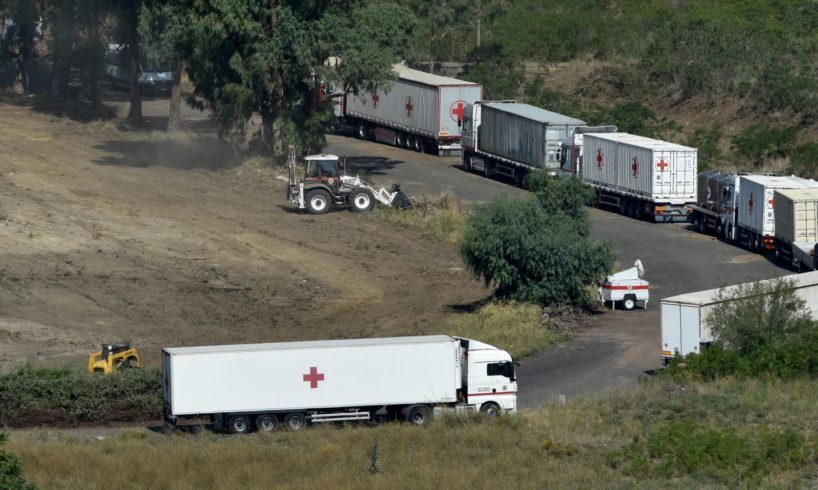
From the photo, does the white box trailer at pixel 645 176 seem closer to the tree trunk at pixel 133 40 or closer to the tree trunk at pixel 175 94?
the tree trunk at pixel 175 94

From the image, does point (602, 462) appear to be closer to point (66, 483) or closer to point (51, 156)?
point (66, 483)

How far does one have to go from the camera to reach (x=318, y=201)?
57781mm

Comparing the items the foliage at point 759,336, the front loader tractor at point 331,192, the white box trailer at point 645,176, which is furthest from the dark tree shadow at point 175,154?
the foliage at point 759,336

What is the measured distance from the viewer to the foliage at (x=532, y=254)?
42.0 meters

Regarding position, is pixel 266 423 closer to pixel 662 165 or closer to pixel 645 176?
pixel 662 165

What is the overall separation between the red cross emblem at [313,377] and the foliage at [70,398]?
4.20 meters

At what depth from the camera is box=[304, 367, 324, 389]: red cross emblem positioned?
29484 millimetres

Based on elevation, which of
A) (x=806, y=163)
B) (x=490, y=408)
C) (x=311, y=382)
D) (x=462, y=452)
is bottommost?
(x=490, y=408)

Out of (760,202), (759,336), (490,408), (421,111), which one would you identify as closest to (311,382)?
(490,408)

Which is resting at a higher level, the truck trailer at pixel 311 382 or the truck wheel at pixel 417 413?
the truck trailer at pixel 311 382

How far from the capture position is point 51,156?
6812cm

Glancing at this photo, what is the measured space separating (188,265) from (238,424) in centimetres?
1951

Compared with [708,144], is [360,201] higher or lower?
lower

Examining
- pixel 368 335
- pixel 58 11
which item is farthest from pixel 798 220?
pixel 58 11
